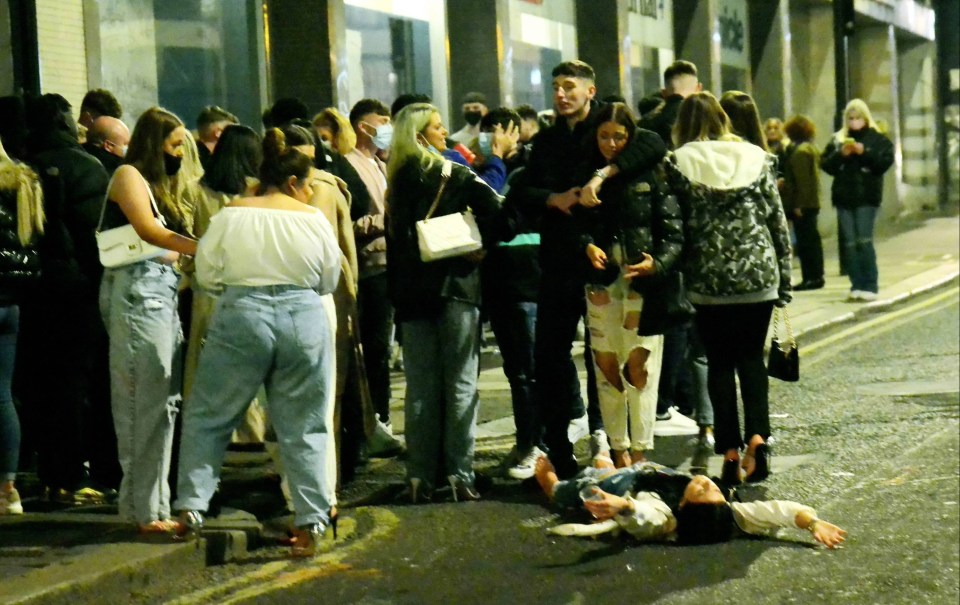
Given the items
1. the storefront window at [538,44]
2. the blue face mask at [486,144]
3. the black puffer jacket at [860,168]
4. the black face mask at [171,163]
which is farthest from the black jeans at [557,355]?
→ the storefront window at [538,44]

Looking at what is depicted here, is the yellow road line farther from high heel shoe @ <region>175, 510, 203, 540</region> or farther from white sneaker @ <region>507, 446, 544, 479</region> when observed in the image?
high heel shoe @ <region>175, 510, 203, 540</region>

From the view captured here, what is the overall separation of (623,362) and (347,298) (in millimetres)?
1374

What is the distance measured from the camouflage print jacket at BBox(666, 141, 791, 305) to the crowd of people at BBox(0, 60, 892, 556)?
1 cm

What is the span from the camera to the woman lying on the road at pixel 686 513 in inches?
280

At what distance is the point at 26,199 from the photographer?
7.73 metres

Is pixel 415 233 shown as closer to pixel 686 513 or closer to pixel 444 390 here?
pixel 444 390

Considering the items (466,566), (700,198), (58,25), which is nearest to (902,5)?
(58,25)

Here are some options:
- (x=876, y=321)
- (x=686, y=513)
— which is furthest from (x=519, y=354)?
(x=876, y=321)

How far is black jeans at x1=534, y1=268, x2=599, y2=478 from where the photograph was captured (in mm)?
8461

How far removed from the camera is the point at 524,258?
912cm

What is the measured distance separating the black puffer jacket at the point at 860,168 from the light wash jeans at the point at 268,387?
1106 centimetres

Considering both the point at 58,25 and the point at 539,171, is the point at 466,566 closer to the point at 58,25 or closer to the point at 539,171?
the point at 539,171

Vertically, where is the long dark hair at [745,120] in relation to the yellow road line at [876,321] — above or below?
above

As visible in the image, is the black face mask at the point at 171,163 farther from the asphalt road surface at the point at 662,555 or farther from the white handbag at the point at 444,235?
the asphalt road surface at the point at 662,555
